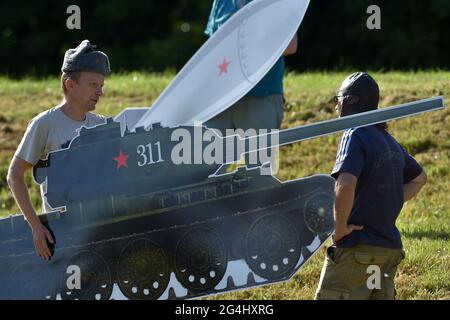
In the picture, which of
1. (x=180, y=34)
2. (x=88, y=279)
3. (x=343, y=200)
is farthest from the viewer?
(x=180, y=34)

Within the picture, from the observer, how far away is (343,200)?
→ 5746mm

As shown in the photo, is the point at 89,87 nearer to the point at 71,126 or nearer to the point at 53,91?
the point at 71,126

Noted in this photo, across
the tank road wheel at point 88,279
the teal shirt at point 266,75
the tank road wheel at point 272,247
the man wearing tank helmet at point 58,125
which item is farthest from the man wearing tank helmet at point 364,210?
the teal shirt at point 266,75

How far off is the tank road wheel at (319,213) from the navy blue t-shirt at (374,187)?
15.7 inches

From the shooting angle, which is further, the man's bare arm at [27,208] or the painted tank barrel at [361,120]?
the man's bare arm at [27,208]

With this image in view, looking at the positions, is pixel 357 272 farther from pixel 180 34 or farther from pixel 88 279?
pixel 180 34

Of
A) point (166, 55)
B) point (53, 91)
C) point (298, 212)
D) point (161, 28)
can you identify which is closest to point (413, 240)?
point (298, 212)

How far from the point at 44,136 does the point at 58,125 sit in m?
0.09

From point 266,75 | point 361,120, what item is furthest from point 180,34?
point 361,120

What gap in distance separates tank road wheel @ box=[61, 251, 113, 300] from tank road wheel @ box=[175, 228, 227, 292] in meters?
0.37

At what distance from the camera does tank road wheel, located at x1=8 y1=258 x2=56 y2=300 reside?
620 cm

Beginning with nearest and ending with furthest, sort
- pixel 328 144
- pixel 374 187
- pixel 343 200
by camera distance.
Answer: pixel 343 200 → pixel 374 187 → pixel 328 144

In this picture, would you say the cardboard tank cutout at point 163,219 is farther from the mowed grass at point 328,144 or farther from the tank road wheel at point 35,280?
the mowed grass at point 328,144

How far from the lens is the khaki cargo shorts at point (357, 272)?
589cm
